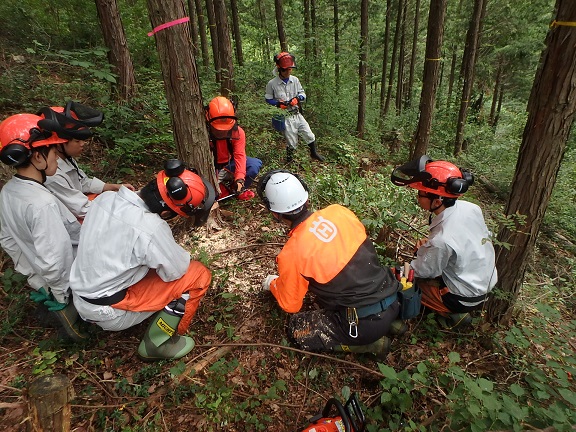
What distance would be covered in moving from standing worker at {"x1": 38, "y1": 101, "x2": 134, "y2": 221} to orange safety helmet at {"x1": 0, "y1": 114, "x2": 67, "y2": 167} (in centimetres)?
10

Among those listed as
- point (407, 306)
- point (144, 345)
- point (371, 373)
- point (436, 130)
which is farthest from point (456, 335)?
point (436, 130)

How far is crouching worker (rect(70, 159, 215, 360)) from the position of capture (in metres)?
2.56

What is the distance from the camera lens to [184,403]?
2.66m

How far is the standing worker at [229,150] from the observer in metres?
4.63

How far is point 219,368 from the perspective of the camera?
2.84 m

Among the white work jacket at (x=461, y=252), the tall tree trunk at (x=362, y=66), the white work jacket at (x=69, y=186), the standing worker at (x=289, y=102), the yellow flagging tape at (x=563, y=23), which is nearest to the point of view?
the yellow flagging tape at (x=563, y=23)

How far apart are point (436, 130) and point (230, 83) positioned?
979cm

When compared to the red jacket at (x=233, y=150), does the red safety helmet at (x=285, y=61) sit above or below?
above

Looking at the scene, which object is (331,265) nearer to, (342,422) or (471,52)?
(342,422)

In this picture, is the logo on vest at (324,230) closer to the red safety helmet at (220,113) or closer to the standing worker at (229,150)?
the standing worker at (229,150)

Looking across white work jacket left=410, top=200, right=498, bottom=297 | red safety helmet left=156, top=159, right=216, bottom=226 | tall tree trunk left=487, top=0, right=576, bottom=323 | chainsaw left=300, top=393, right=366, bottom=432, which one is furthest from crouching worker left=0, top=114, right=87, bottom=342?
tall tree trunk left=487, top=0, right=576, bottom=323

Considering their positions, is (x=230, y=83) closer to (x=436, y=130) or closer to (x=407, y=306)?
(x=407, y=306)

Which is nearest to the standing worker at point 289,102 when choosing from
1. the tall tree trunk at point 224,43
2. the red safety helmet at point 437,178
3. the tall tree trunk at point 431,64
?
the tall tree trunk at point 224,43

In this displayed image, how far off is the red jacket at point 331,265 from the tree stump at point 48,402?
1.70m
